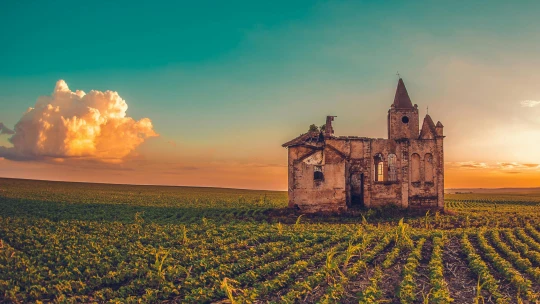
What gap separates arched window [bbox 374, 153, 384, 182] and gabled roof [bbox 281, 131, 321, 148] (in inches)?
211

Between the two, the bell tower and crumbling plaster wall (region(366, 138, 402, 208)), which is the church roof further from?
crumbling plaster wall (region(366, 138, 402, 208))

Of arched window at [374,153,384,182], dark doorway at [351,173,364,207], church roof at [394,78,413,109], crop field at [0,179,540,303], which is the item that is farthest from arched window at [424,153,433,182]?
crop field at [0,179,540,303]

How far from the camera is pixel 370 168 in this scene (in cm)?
3225

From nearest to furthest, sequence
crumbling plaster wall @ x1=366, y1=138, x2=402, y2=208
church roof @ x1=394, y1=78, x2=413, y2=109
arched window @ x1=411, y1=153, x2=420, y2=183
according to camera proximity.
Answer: crumbling plaster wall @ x1=366, y1=138, x2=402, y2=208
arched window @ x1=411, y1=153, x2=420, y2=183
church roof @ x1=394, y1=78, x2=413, y2=109

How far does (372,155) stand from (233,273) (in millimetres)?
20731

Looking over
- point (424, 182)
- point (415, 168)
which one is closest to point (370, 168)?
point (415, 168)

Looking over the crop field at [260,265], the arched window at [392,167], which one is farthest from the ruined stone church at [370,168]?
the crop field at [260,265]

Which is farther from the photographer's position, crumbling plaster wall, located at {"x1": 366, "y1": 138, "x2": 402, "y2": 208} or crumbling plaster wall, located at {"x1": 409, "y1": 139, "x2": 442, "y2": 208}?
crumbling plaster wall, located at {"x1": 409, "y1": 139, "x2": 442, "y2": 208}

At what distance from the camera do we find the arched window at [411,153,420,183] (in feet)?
108

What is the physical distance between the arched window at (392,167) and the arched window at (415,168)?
4.82 feet

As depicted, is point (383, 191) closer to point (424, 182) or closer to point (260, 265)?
point (424, 182)

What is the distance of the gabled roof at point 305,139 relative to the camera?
1241 inches

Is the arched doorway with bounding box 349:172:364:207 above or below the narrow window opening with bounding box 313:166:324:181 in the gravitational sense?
below

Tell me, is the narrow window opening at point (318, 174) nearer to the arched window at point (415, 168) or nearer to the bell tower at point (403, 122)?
the bell tower at point (403, 122)
